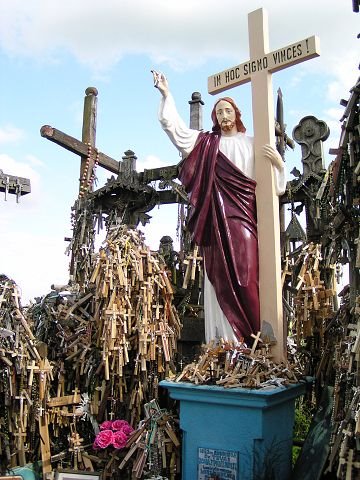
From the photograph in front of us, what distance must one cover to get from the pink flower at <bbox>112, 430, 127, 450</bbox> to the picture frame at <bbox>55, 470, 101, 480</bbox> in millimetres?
337

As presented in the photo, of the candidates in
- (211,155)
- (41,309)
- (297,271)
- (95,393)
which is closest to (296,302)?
(297,271)

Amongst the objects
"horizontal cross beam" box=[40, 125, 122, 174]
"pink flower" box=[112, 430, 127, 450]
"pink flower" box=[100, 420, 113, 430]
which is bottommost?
"pink flower" box=[112, 430, 127, 450]

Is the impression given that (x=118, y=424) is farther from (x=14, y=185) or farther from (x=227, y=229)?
(x=14, y=185)

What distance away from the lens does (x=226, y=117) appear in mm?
6562

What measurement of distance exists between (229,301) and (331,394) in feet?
4.70

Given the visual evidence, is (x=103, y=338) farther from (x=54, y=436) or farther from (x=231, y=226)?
(x=231, y=226)

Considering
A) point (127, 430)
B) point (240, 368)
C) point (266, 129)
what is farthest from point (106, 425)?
point (266, 129)

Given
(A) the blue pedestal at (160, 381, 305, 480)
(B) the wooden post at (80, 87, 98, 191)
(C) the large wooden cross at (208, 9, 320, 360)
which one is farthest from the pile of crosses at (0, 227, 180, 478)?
(B) the wooden post at (80, 87, 98, 191)

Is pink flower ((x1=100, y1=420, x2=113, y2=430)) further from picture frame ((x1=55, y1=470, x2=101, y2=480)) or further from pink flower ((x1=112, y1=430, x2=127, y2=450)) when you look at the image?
picture frame ((x1=55, y1=470, x2=101, y2=480))

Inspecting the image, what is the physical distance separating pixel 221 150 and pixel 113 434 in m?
3.35

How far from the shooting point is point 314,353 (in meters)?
6.73

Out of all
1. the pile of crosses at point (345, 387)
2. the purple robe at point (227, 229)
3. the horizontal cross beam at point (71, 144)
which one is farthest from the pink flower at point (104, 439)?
the horizontal cross beam at point (71, 144)

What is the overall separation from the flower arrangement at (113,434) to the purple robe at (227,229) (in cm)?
157

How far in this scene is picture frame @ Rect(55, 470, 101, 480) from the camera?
18.2 feet
